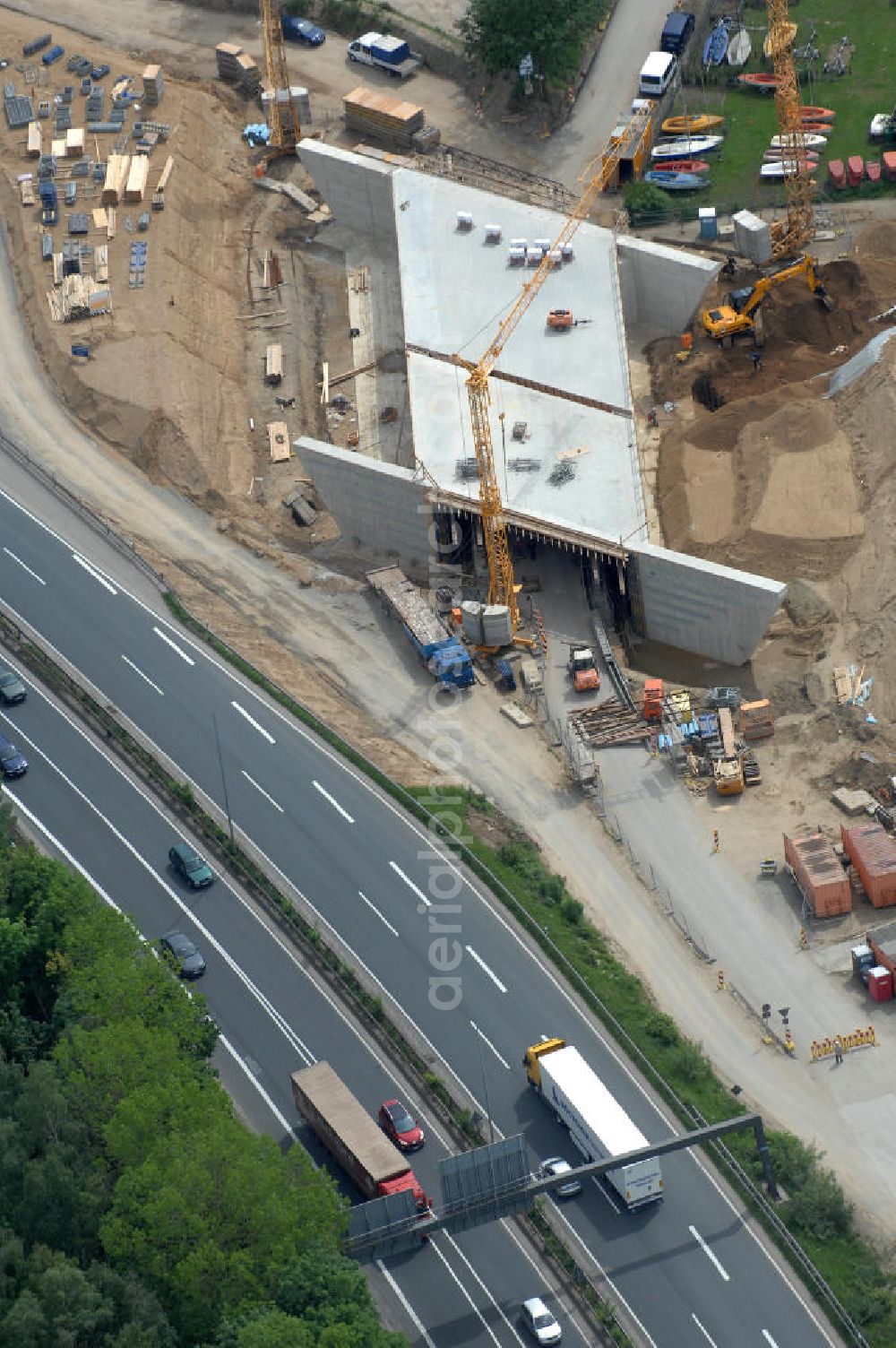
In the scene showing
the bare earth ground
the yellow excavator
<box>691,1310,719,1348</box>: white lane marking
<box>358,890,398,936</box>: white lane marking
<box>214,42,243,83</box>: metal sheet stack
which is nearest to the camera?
<box>691,1310,719,1348</box>: white lane marking

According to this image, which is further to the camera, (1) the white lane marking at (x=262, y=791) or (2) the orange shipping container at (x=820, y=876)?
(1) the white lane marking at (x=262, y=791)

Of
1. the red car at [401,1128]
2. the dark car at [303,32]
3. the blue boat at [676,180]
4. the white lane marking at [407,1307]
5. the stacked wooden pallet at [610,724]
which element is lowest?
the white lane marking at [407,1307]

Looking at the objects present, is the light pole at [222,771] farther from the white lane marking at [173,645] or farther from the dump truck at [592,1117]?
the dump truck at [592,1117]

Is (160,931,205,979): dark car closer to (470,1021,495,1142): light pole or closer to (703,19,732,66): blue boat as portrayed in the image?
(470,1021,495,1142): light pole

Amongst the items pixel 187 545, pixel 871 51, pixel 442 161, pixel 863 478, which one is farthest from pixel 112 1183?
pixel 871 51

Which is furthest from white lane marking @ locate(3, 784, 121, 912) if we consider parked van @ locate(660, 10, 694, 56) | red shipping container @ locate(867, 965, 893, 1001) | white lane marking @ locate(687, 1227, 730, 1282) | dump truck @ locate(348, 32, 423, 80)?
parked van @ locate(660, 10, 694, 56)

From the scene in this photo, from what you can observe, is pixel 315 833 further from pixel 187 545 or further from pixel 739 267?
pixel 739 267

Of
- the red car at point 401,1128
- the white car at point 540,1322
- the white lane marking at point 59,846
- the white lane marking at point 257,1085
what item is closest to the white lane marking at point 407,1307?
the white car at point 540,1322
